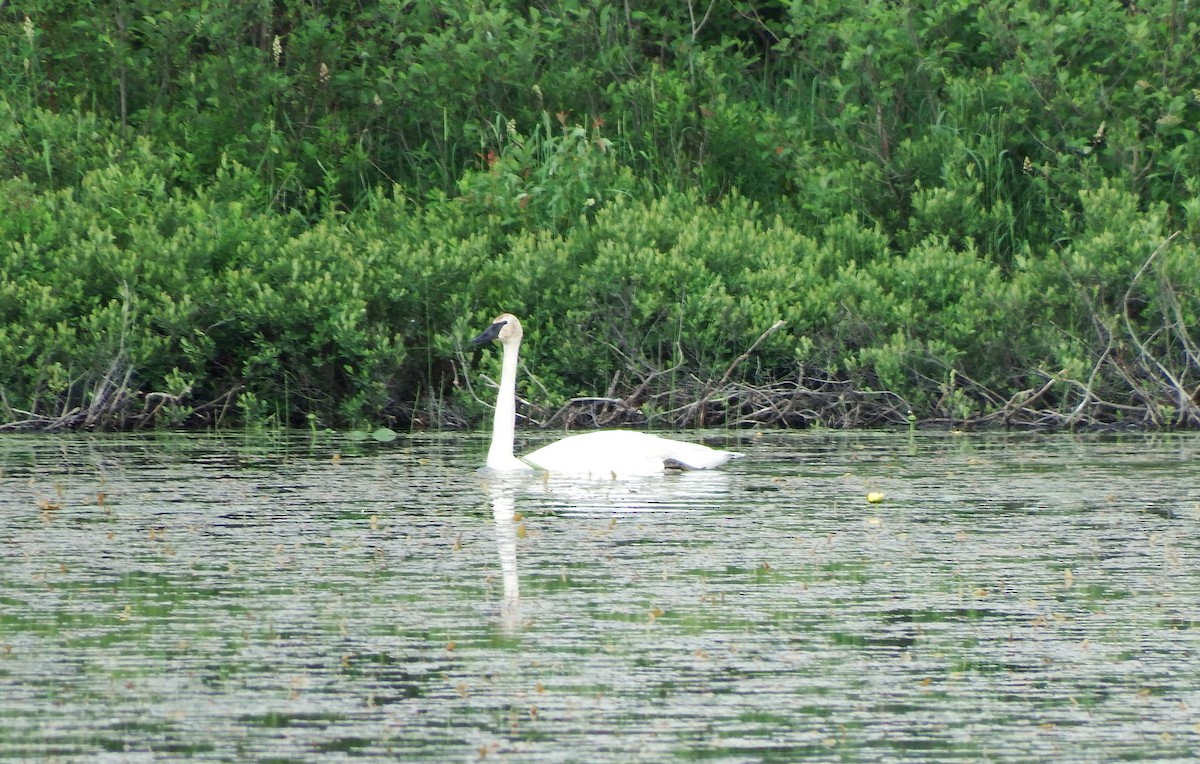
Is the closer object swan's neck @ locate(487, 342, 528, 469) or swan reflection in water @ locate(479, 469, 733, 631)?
swan reflection in water @ locate(479, 469, 733, 631)

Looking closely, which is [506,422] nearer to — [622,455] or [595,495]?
[622,455]

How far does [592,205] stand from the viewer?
50.4ft

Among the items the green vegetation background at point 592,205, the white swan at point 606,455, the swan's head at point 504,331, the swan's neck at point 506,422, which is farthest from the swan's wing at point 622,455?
the green vegetation background at point 592,205

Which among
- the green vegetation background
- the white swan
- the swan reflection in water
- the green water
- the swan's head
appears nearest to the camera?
the green water

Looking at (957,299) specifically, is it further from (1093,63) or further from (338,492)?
A: (338,492)

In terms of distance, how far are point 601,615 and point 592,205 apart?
8.85 metres

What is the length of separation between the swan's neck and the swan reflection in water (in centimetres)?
13

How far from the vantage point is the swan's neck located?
36.4 feet

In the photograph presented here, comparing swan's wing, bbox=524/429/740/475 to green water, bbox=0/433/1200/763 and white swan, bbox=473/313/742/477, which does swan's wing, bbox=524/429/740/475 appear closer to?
white swan, bbox=473/313/742/477

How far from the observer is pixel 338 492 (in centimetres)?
991

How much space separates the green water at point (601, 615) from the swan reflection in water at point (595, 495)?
39 millimetres

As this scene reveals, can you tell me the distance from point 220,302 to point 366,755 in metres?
9.12

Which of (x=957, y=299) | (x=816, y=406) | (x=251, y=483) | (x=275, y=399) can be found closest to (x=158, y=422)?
(x=275, y=399)

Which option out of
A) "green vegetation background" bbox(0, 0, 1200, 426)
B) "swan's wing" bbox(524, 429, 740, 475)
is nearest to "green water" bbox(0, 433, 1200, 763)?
"swan's wing" bbox(524, 429, 740, 475)
